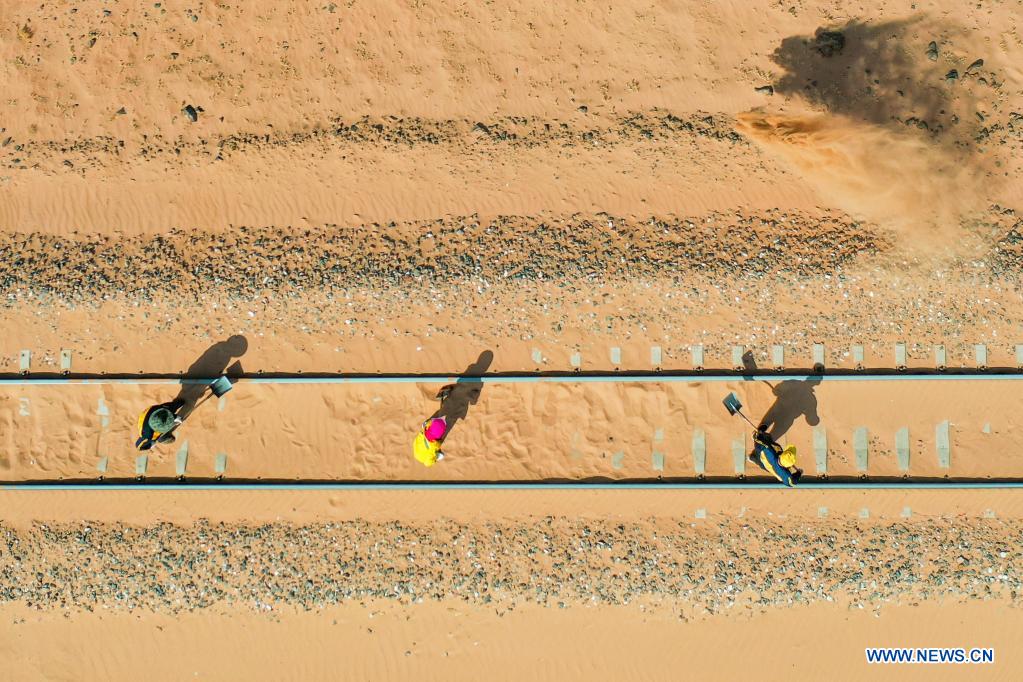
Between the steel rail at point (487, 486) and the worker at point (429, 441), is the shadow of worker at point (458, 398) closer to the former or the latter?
the worker at point (429, 441)

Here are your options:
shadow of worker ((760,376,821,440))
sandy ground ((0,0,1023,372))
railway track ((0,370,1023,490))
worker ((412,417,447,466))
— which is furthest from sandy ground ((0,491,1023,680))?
sandy ground ((0,0,1023,372))

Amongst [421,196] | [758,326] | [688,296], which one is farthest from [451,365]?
[758,326]

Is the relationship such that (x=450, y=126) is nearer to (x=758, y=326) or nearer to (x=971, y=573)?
(x=758, y=326)

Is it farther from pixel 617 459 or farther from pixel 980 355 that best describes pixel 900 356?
pixel 617 459

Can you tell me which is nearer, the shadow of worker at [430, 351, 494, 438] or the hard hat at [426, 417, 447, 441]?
the hard hat at [426, 417, 447, 441]

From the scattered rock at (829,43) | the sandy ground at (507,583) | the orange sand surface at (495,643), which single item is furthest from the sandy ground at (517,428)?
the scattered rock at (829,43)

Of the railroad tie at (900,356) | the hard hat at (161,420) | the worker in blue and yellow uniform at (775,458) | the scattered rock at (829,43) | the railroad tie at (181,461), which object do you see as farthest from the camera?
the scattered rock at (829,43)

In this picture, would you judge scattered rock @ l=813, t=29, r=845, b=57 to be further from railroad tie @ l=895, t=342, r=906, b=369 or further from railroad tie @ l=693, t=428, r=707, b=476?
railroad tie @ l=693, t=428, r=707, b=476

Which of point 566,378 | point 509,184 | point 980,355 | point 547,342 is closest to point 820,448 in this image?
point 980,355
